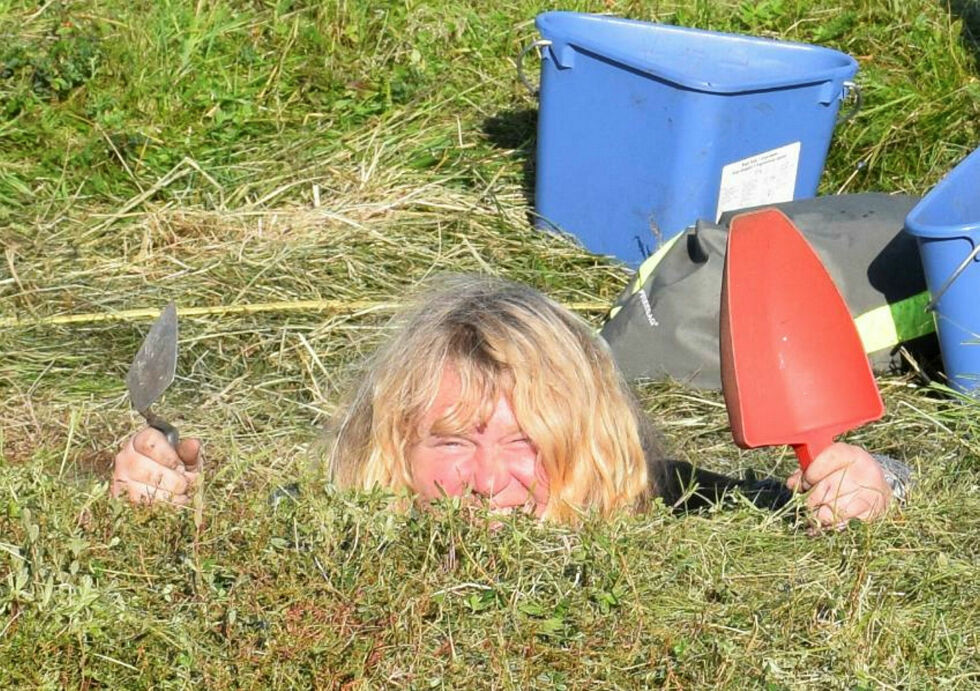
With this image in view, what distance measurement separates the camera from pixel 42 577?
1908 mm

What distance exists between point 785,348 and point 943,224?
57.5 inches

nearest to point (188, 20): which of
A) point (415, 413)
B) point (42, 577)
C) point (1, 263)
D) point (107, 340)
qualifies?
point (1, 263)

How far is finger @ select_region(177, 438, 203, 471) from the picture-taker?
2234mm

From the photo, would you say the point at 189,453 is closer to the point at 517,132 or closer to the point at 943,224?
the point at 943,224

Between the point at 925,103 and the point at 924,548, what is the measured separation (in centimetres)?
297

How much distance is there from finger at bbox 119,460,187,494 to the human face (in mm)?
417

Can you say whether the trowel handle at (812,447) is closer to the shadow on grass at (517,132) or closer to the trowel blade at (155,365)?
the trowel blade at (155,365)

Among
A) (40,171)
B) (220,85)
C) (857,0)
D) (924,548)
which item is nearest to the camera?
(924,548)

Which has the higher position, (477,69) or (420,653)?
(420,653)

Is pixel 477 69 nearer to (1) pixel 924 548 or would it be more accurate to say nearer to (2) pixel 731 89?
(2) pixel 731 89

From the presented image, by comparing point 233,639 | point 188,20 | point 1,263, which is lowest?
point 1,263

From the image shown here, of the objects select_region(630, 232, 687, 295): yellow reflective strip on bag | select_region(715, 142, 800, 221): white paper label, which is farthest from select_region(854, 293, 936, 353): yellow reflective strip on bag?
select_region(715, 142, 800, 221): white paper label

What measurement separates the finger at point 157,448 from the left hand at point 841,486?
98 cm

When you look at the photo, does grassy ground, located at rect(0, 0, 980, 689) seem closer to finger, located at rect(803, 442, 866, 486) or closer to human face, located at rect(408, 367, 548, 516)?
finger, located at rect(803, 442, 866, 486)
